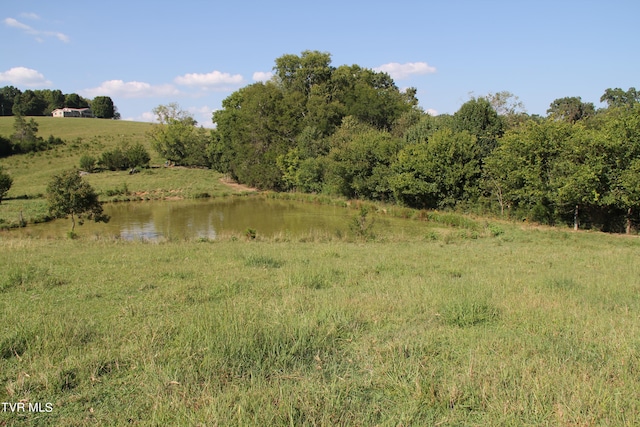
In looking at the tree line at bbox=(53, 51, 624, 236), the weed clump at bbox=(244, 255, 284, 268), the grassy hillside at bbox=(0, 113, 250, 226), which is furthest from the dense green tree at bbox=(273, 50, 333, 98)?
the weed clump at bbox=(244, 255, 284, 268)

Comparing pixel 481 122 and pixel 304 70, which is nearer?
pixel 481 122

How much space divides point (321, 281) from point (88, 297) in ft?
14.3

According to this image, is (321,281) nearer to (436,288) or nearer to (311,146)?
(436,288)

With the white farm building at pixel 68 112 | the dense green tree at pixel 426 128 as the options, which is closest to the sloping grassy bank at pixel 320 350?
the dense green tree at pixel 426 128

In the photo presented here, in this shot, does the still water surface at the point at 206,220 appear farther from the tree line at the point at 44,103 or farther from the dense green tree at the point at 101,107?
the dense green tree at the point at 101,107

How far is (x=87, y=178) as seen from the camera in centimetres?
5375

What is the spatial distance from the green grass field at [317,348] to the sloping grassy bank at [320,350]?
0.02 meters

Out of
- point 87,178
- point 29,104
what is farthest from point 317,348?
point 29,104

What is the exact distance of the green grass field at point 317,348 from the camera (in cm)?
335

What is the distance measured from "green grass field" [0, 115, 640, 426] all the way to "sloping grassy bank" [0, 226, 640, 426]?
0.02 metres

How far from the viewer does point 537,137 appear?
2400 centimetres

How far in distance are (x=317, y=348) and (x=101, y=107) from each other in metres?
141

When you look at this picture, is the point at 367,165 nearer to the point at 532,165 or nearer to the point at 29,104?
the point at 532,165

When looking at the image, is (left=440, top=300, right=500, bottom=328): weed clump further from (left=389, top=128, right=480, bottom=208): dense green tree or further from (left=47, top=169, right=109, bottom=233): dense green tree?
(left=389, top=128, right=480, bottom=208): dense green tree
